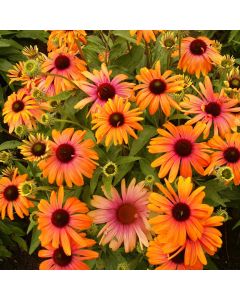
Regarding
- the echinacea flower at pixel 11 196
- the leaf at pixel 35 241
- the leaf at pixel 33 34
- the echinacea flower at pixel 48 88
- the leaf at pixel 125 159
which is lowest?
the leaf at pixel 35 241

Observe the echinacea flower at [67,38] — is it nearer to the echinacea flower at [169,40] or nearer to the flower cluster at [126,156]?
the flower cluster at [126,156]

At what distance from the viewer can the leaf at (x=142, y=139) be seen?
1334mm

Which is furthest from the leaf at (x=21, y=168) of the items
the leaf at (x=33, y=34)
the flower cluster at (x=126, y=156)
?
the leaf at (x=33, y=34)

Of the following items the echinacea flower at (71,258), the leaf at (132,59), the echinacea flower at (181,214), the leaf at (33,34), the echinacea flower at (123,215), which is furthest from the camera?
the leaf at (33,34)

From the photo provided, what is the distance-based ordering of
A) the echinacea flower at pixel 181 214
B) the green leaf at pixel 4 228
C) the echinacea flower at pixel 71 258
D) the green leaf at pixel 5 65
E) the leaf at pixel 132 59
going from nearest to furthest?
the echinacea flower at pixel 181 214 → the echinacea flower at pixel 71 258 → the leaf at pixel 132 59 → the green leaf at pixel 4 228 → the green leaf at pixel 5 65

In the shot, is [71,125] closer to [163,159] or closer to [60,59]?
[60,59]

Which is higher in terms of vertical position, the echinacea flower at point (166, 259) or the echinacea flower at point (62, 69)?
the echinacea flower at point (62, 69)

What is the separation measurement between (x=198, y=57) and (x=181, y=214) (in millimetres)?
637

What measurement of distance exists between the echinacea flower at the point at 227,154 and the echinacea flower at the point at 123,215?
23cm

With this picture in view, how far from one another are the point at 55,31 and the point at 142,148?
0.53 metres

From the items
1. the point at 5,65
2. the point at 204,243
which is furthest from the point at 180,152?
the point at 5,65

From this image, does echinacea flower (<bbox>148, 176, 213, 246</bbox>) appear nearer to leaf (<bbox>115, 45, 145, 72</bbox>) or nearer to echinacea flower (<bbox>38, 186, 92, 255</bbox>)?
echinacea flower (<bbox>38, 186, 92, 255</bbox>)

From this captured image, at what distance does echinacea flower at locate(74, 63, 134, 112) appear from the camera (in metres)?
1.30

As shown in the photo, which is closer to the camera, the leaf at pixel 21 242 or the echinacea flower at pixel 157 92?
the echinacea flower at pixel 157 92
